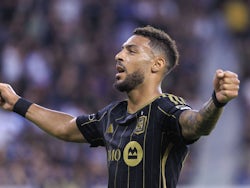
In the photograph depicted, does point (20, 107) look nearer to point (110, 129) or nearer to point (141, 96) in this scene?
point (110, 129)

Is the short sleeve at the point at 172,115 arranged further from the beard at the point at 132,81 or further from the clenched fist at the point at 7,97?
the clenched fist at the point at 7,97

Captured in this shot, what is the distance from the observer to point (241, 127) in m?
13.3

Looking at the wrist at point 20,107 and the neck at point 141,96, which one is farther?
the wrist at point 20,107

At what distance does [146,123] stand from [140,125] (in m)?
0.05

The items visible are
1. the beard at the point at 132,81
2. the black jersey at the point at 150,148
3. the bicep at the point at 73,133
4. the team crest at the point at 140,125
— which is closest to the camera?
the black jersey at the point at 150,148

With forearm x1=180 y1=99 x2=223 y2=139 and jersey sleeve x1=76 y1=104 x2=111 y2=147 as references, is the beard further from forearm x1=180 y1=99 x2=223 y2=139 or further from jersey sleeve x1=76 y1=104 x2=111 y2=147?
forearm x1=180 y1=99 x2=223 y2=139

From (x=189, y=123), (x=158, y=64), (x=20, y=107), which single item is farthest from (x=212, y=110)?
(x=20, y=107)

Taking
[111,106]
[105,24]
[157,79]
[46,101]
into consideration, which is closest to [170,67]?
[157,79]

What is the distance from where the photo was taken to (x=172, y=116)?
5.66 metres

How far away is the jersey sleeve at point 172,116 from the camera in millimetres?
5602

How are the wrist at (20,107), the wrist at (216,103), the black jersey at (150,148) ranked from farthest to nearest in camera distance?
the wrist at (20,107) < the black jersey at (150,148) < the wrist at (216,103)

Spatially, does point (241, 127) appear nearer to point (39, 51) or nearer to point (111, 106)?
point (39, 51)

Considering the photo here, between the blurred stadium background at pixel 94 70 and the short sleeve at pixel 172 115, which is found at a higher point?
the blurred stadium background at pixel 94 70

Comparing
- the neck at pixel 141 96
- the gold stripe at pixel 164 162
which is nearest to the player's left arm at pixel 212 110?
the gold stripe at pixel 164 162
